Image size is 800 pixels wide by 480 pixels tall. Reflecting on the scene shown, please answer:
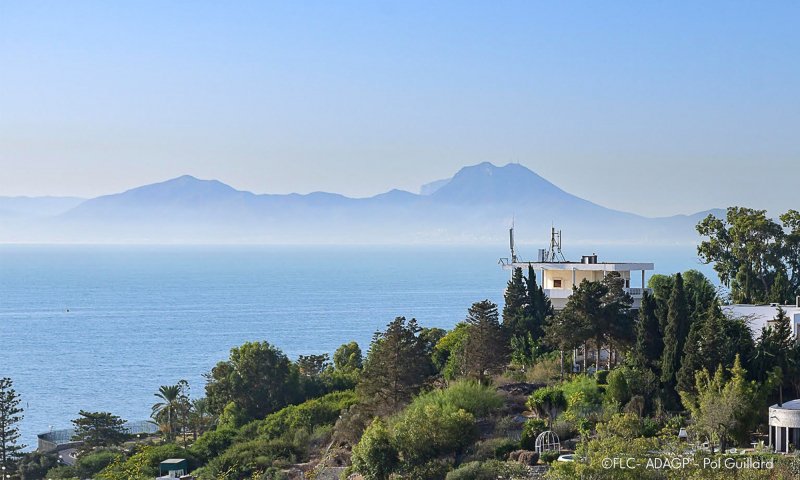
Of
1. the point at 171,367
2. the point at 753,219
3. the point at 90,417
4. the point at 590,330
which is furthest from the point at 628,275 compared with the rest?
the point at 171,367

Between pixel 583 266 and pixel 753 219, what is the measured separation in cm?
863

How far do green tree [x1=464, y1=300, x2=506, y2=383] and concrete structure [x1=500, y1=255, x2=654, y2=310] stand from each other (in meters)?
5.50

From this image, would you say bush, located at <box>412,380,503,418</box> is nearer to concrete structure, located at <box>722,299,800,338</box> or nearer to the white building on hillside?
concrete structure, located at <box>722,299,800,338</box>

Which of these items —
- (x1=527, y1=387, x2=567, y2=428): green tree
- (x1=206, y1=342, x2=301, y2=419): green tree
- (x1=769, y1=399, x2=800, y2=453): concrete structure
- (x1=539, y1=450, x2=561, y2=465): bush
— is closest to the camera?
(x1=539, y1=450, x2=561, y2=465): bush

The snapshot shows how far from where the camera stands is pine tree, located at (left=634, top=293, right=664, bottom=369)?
3391 centimetres

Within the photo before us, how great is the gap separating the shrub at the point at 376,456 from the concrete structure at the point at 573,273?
16.5 m

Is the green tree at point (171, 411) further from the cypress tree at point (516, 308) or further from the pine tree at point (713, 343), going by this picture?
the pine tree at point (713, 343)

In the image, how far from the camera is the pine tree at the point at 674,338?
32844 millimetres

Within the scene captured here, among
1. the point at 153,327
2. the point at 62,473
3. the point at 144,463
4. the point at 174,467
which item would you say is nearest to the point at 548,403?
the point at 174,467

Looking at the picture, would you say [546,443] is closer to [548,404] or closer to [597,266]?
[548,404]

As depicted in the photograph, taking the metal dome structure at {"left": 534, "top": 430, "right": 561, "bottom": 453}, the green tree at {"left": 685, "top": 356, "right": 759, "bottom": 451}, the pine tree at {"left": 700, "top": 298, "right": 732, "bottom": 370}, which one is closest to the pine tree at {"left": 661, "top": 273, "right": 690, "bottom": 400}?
the pine tree at {"left": 700, "top": 298, "right": 732, "bottom": 370}

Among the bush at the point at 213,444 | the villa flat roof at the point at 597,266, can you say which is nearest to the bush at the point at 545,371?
the villa flat roof at the point at 597,266

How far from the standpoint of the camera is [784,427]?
29281 millimetres

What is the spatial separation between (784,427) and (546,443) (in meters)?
5.66
